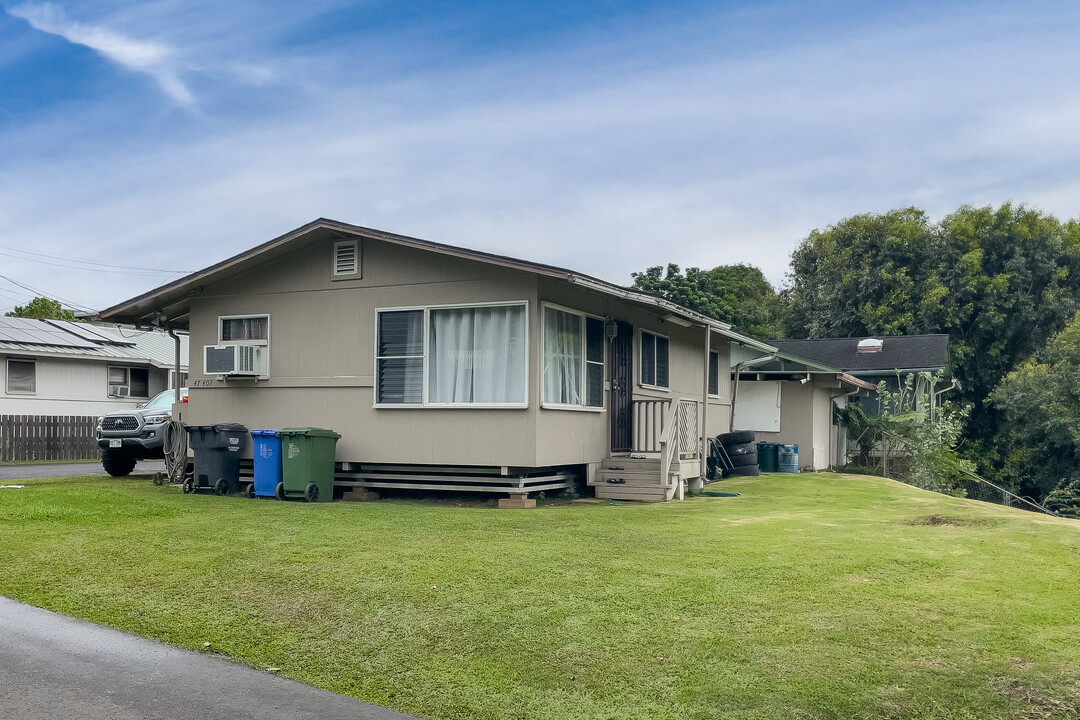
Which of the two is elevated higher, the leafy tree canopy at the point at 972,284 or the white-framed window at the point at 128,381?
the leafy tree canopy at the point at 972,284

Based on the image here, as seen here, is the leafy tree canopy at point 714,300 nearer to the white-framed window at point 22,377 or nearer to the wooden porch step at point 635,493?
the white-framed window at point 22,377

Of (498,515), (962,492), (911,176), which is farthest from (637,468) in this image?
(911,176)

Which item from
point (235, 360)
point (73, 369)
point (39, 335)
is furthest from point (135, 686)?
point (39, 335)

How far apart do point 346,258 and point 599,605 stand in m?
8.74

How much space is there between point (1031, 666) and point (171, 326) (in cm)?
1471

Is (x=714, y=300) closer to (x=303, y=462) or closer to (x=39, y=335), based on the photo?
(x=39, y=335)

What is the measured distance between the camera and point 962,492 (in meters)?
24.3

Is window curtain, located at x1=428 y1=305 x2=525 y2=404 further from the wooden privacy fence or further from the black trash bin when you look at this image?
the wooden privacy fence

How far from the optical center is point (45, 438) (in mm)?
24844

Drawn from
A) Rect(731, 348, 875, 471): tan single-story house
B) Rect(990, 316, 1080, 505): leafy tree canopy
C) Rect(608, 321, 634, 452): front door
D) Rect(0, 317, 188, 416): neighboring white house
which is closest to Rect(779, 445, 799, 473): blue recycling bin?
Result: Rect(731, 348, 875, 471): tan single-story house

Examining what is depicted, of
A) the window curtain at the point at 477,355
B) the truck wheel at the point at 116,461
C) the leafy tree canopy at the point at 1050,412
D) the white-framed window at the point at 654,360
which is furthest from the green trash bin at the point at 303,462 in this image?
the leafy tree canopy at the point at 1050,412

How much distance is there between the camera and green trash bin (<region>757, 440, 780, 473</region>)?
21141 mm

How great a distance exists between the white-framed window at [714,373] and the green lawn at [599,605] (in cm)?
944

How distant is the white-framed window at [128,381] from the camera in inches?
1175
